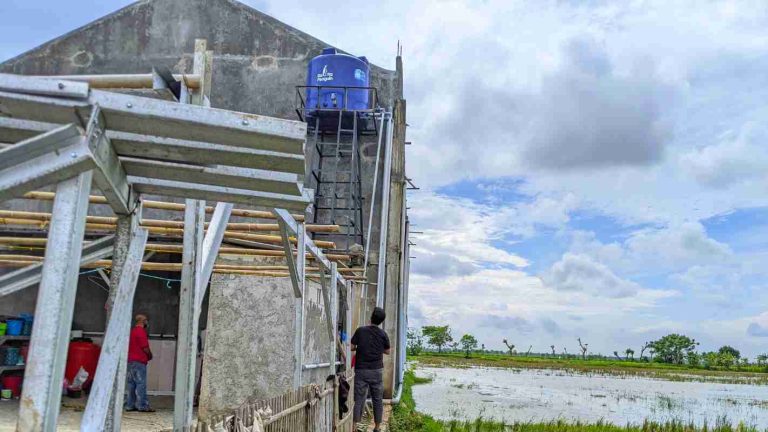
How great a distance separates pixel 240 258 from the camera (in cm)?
980

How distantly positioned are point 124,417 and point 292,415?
4900 mm

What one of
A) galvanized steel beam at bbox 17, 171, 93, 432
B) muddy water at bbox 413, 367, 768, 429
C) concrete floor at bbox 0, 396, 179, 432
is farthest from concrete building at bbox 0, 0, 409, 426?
galvanized steel beam at bbox 17, 171, 93, 432

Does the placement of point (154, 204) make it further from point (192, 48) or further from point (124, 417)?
point (192, 48)

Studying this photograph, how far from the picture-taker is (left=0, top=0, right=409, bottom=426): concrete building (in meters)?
9.30

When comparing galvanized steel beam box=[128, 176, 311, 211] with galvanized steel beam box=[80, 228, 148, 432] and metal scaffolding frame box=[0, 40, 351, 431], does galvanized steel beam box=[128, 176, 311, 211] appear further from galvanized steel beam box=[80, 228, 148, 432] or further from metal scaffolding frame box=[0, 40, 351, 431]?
galvanized steel beam box=[80, 228, 148, 432]

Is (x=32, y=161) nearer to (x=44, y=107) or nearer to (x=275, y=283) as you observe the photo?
(x=44, y=107)

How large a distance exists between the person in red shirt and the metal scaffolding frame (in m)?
6.36

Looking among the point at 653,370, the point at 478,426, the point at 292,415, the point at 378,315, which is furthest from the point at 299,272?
the point at 653,370

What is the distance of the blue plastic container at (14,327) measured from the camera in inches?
416

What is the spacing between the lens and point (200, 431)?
347cm

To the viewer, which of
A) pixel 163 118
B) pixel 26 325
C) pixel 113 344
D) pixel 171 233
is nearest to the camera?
pixel 163 118

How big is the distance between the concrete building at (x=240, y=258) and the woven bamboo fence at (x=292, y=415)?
1.40 m

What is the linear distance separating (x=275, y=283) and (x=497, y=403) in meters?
16.5

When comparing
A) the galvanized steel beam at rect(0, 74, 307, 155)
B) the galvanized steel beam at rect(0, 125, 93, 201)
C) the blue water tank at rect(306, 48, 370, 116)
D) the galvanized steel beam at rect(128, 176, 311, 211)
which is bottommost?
the galvanized steel beam at rect(0, 125, 93, 201)
